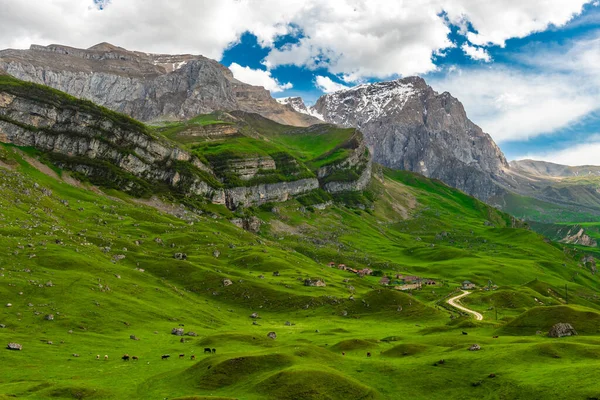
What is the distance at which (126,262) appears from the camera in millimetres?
151000

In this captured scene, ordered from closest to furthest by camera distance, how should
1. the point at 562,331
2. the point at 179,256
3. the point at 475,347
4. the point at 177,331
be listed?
the point at 475,347
the point at 562,331
the point at 177,331
the point at 179,256

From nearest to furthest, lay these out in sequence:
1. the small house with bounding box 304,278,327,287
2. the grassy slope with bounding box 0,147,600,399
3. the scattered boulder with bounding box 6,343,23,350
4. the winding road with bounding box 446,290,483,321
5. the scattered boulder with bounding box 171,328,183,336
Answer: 1. the grassy slope with bounding box 0,147,600,399
2. the scattered boulder with bounding box 6,343,23,350
3. the scattered boulder with bounding box 171,328,183,336
4. the winding road with bounding box 446,290,483,321
5. the small house with bounding box 304,278,327,287

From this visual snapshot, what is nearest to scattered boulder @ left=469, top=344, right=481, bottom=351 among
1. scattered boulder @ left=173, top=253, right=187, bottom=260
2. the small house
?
the small house

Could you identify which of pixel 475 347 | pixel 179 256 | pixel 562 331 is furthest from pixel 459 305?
pixel 179 256

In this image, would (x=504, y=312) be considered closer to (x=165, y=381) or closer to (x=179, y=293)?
(x=179, y=293)

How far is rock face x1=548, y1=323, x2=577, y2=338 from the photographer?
8106 cm

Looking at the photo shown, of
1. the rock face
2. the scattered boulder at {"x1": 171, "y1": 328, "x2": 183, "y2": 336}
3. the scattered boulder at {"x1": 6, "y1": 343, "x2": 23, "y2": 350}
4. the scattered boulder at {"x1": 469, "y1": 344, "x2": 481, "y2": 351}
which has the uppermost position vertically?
the rock face

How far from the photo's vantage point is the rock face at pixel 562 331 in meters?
81.1

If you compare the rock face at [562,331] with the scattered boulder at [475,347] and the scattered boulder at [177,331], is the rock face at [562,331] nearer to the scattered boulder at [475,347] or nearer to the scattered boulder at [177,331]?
the scattered boulder at [475,347]

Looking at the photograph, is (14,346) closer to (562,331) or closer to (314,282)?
(562,331)

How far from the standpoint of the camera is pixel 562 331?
81.4m

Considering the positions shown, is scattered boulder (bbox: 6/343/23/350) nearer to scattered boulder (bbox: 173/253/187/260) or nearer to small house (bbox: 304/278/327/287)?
A: scattered boulder (bbox: 173/253/187/260)

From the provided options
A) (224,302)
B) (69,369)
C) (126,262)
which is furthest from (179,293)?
(69,369)

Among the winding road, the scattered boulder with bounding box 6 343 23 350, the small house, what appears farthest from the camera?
the small house
